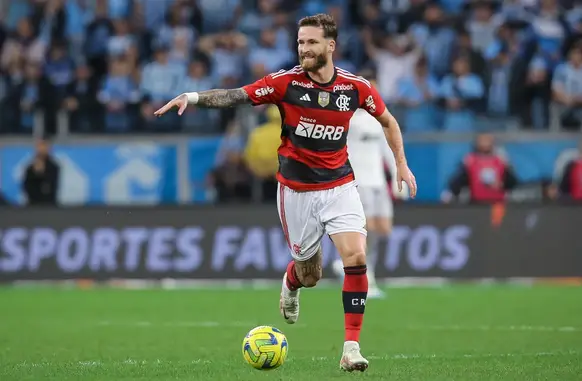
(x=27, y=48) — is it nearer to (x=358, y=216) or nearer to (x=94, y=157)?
(x=94, y=157)

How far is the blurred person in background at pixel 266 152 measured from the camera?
59.2 feet

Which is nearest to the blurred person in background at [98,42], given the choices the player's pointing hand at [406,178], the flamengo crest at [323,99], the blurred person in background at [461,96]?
the blurred person in background at [461,96]

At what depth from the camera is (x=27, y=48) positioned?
20.9 meters

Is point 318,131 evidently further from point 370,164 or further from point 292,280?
point 370,164

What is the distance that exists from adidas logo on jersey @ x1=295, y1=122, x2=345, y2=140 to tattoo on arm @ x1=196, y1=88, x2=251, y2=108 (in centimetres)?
48

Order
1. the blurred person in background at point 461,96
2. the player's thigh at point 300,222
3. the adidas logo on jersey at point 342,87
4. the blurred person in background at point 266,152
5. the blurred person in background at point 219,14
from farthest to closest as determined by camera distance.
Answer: the blurred person in background at point 219,14
the blurred person in background at point 461,96
the blurred person in background at point 266,152
the player's thigh at point 300,222
the adidas logo on jersey at point 342,87

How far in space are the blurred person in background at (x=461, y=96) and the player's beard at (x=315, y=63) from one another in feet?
32.9

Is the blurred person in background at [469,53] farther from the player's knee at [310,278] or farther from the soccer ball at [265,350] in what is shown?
the soccer ball at [265,350]

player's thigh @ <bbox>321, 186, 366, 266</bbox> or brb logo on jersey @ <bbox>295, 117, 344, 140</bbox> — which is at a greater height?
brb logo on jersey @ <bbox>295, 117, 344, 140</bbox>

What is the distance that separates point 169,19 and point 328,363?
1330cm

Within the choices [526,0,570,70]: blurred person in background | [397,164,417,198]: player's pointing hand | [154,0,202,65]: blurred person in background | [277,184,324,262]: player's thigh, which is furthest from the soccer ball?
[526,0,570,70]: blurred person in background

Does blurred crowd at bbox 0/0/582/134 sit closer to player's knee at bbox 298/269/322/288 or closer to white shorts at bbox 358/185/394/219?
white shorts at bbox 358/185/394/219

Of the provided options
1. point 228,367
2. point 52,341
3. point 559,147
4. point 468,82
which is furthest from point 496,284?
point 228,367

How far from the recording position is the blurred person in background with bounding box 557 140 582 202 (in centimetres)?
1814
